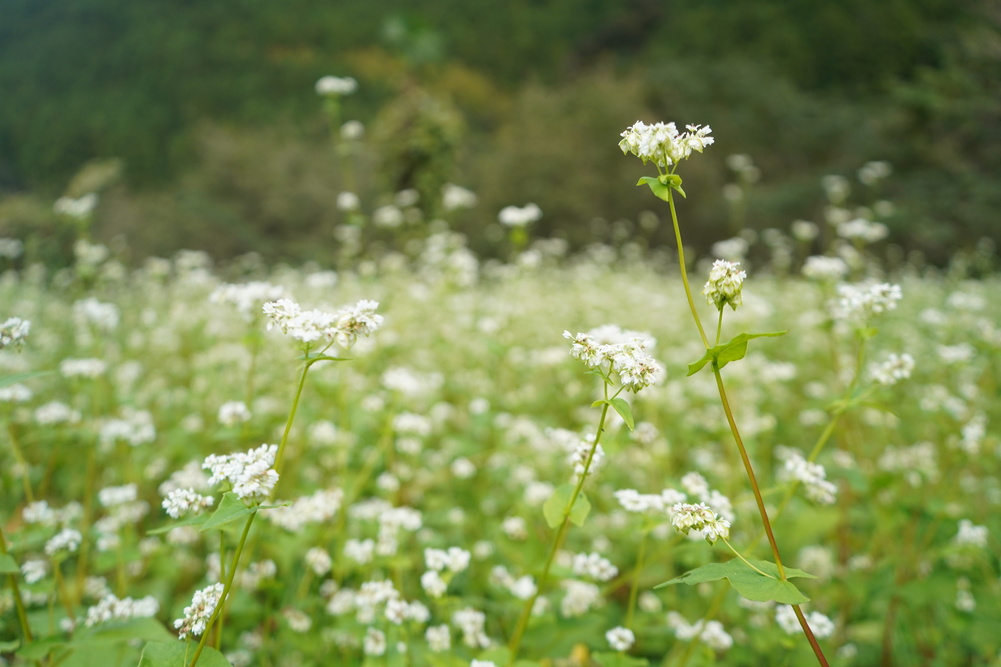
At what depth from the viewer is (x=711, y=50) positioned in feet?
67.9

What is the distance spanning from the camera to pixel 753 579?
3.66ft

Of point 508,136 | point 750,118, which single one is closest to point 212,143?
point 508,136

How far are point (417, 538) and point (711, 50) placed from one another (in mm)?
22957

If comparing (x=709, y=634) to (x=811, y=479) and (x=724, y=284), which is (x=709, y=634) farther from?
(x=724, y=284)

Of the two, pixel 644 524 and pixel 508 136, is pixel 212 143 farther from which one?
pixel 644 524

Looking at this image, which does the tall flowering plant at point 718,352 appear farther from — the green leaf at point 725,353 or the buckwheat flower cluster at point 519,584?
the buckwheat flower cluster at point 519,584

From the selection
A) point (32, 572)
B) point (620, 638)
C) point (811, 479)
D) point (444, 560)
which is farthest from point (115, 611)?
point (811, 479)

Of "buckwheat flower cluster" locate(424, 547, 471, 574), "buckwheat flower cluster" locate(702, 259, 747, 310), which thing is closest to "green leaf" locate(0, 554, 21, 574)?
"buckwheat flower cluster" locate(424, 547, 471, 574)

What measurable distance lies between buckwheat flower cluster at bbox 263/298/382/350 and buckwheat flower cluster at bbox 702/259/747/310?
70 centimetres

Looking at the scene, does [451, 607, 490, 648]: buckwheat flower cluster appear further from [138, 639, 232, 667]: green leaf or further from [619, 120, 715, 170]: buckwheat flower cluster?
[619, 120, 715, 170]: buckwheat flower cluster

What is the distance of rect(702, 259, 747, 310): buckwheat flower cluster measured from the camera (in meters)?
1.13

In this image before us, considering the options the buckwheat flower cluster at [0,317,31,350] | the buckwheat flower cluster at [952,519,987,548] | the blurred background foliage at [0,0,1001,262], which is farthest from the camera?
the blurred background foliage at [0,0,1001,262]

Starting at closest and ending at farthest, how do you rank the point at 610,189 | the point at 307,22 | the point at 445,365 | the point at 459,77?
the point at 445,365
the point at 610,189
the point at 459,77
the point at 307,22

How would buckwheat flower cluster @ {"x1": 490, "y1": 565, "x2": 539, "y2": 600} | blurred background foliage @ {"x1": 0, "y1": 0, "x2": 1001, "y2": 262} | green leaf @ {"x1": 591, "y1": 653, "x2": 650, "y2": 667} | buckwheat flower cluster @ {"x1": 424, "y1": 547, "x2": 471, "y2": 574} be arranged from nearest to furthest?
green leaf @ {"x1": 591, "y1": 653, "x2": 650, "y2": 667} → buckwheat flower cluster @ {"x1": 424, "y1": 547, "x2": 471, "y2": 574} → buckwheat flower cluster @ {"x1": 490, "y1": 565, "x2": 539, "y2": 600} → blurred background foliage @ {"x1": 0, "y1": 0, "x2": 1001, "y2": 262}
